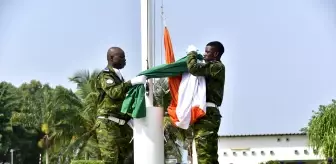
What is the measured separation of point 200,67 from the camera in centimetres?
651

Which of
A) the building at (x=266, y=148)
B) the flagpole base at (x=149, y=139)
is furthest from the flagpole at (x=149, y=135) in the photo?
the building at (x=266, y=148)

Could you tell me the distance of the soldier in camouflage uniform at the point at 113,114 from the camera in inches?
268

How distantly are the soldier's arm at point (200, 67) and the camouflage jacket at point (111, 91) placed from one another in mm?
782

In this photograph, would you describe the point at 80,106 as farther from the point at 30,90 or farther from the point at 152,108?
the point at 30,90

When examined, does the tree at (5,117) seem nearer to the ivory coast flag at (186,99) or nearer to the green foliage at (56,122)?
the green foliage at (56,122)

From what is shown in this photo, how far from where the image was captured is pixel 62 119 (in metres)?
24.9

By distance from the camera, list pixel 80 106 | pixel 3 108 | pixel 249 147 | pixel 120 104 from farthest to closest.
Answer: pixel 3 108 < pixel 249 147 < pixel 80 106 < pixel 120 104

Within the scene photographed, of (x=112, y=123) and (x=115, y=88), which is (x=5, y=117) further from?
(x=115, y=88)

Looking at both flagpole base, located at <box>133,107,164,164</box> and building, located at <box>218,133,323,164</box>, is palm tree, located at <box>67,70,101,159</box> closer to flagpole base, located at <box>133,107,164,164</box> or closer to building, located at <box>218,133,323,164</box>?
building, located at <box>218,133,323,164</box>

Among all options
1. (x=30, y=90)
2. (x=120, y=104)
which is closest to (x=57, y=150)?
(x=120, y=104)

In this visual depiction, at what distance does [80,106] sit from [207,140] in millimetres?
18632

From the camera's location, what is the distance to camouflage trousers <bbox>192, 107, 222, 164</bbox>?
6535 mm

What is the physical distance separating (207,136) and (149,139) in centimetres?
67

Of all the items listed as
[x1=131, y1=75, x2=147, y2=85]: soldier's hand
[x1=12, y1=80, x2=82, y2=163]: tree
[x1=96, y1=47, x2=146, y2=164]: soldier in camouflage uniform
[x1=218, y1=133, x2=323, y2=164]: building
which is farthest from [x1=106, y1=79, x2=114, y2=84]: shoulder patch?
[x1=218, y1=133, x2=323, y2=164]: building
